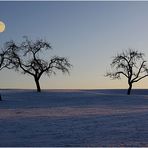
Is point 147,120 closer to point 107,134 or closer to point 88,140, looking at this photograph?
point 107,134

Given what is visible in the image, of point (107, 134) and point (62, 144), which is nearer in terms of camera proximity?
point (62, 144)

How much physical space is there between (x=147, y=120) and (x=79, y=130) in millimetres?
5713

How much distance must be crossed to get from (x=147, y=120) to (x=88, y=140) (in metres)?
8.02

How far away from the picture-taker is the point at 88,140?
16.0 m

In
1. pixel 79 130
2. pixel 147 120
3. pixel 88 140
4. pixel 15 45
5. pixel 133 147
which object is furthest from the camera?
pixel 15 45

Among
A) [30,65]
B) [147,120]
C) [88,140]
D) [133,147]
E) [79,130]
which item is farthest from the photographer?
[30,65]

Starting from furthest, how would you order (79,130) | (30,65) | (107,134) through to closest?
(30,65) < (79,130) < (107,134)

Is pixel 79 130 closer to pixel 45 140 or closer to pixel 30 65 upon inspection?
pixel 45 140

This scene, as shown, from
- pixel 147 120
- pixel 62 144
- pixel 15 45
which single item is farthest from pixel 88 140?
pixel 15 45

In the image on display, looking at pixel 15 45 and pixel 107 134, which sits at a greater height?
pixel 15 45

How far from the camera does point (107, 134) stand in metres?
17.6

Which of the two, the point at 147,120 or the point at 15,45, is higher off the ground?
the point at 15,45

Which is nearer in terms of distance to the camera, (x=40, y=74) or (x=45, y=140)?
(x=45, y=140)

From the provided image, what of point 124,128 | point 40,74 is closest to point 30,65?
point 40,74
